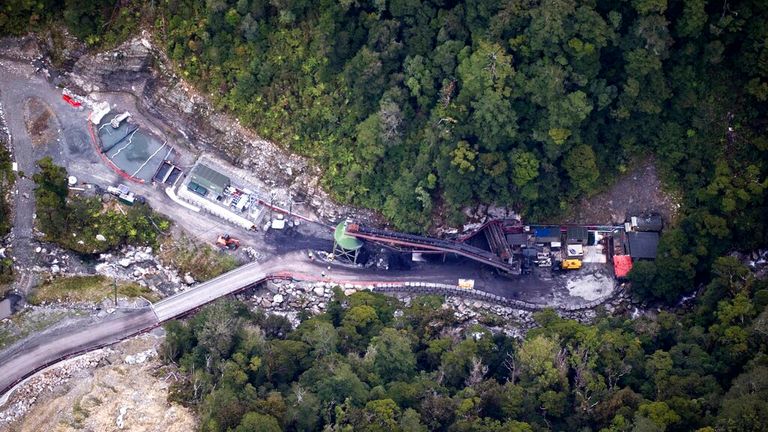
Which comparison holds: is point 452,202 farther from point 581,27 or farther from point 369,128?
point 581,27

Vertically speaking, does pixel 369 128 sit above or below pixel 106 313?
above

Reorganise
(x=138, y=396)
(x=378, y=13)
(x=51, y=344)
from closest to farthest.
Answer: (x=138, y=396)
(x=51, y=344)
(x=378, y=13)

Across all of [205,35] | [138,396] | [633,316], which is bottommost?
[138,396]

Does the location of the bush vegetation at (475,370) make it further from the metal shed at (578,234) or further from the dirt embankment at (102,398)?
the metal shed at (578,234)

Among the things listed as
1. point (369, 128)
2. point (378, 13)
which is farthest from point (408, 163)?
point (378, 13)

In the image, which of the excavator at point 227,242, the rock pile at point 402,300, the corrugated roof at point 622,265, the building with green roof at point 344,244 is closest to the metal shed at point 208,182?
the excavator at point 227,242

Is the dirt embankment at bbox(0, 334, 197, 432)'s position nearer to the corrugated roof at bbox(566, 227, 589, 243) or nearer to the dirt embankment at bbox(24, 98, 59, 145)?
the dirt embankment at bbox(24, 98, 59, 145)

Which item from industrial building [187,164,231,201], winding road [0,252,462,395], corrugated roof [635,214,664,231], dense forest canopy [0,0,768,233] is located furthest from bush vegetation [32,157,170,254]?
corrugated roof [635,214,664,231]
